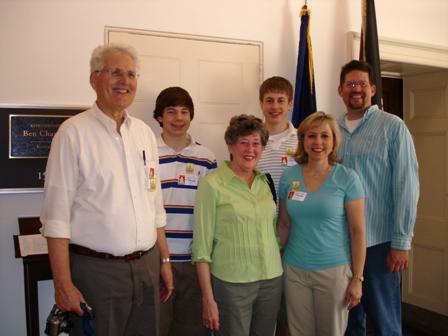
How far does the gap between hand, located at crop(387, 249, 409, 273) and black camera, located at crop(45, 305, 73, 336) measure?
4.97 feet

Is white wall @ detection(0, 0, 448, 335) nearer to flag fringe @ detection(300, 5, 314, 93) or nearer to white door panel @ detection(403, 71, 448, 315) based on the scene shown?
flag fringe @ detection(300, 5, 314, 93)

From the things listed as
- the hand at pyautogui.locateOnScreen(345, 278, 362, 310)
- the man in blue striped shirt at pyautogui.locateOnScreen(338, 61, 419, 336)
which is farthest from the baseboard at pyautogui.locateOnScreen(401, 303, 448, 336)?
the hand at pyautogui.locateOnScreen(345, 278, 362, 310)

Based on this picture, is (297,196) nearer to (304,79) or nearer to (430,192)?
(304,79)

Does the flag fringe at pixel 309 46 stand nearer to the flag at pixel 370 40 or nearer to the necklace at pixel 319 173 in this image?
the flag at pixel 370 40

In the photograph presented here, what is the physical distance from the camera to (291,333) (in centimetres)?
193

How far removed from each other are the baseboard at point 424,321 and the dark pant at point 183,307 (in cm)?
213

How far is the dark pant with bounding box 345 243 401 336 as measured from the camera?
Result: 2182mm

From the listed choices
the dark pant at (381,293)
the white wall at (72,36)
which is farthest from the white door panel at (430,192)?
the dark pant at (381,293)

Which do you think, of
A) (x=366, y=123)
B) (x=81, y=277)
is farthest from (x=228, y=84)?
(x=81, y=277)

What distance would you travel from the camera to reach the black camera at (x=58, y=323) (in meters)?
1.49

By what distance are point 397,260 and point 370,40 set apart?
64.2 inches

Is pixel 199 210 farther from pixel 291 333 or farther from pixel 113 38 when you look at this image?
pixel 113 38

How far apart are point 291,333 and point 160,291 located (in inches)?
24.4

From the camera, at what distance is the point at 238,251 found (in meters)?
1.79
